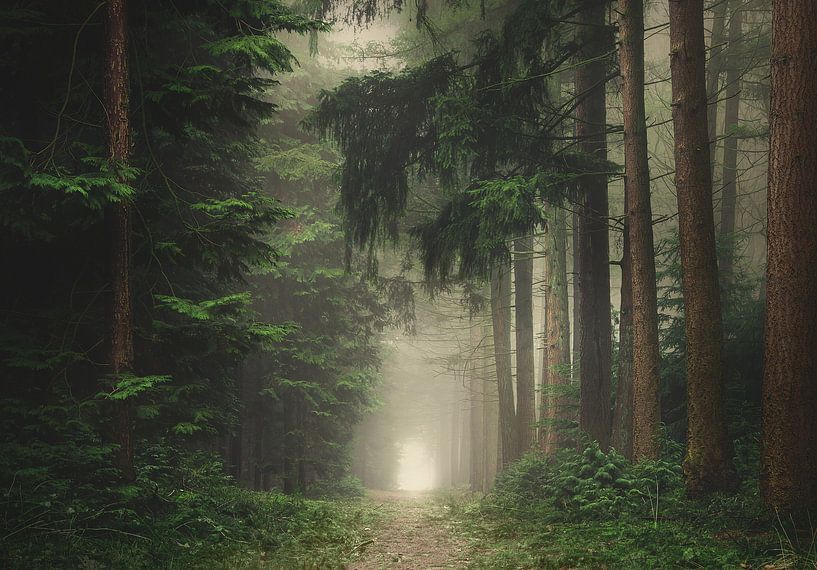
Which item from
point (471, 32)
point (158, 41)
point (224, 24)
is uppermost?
point (471, 32)

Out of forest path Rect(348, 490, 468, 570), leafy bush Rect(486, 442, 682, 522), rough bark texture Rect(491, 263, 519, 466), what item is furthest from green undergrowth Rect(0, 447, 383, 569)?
rough bark texture Rect(491, 263, 519, 466)

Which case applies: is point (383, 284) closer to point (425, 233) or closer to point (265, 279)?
point (265, 279)

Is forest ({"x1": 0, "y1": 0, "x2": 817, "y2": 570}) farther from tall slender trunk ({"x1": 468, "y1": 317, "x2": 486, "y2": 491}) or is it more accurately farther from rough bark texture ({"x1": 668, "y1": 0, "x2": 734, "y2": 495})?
tall slender trunk ({"x1": 468, "y1": 317, "x2": 486, "y2": 491})

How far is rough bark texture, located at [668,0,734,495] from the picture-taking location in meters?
7.92

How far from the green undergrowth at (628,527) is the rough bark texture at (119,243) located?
4.30 m

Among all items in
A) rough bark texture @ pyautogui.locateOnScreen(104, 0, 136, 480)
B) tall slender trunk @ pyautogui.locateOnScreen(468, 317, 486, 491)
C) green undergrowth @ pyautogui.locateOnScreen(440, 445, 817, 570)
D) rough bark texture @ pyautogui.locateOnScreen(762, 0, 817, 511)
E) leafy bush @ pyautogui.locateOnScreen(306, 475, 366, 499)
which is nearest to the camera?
green undergrowth @ pyautogui.locateOnScreen(440, 445, 817, 570)

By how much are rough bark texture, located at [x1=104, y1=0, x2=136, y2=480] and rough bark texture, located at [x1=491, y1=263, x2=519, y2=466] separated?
10.7 m

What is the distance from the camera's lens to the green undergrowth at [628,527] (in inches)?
223

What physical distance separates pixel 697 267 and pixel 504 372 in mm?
9996

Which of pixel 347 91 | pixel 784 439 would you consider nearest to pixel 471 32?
pixel 347 91

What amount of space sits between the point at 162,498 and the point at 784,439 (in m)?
7.02

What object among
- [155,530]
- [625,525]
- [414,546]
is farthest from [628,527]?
[155,530]

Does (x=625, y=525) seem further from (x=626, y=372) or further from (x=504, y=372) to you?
(x=504, y=372)

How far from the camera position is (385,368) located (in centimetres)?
3725
